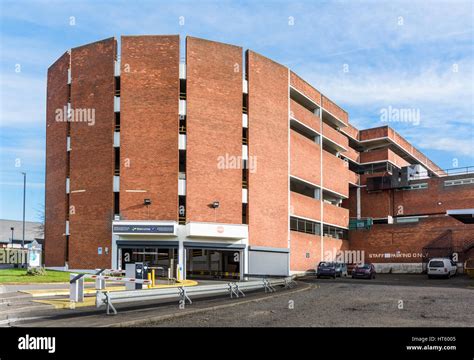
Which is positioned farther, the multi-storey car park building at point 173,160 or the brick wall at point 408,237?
the brick wall at point 408,237

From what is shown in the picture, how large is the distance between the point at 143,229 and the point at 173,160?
5281 millimetres

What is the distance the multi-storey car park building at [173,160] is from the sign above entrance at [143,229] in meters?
0.07

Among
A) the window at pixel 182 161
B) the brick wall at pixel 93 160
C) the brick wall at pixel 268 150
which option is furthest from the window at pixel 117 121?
the brick wall at pixel 268 150

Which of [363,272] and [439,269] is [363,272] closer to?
[363,272]

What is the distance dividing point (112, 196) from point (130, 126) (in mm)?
5130

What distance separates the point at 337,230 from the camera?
55.8 m

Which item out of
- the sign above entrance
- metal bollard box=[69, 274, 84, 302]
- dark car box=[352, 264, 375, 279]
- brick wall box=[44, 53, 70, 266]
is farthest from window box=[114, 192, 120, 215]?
metal bollard box=[69, 274, 84, 302]

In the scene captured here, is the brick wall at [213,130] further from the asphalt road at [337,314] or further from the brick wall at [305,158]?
the asphalt road at [337,314]

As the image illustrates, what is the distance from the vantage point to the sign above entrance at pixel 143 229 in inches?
1415

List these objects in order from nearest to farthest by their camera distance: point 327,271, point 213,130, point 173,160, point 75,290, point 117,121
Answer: point 75,290 → point 173,160 → point 117,121 → point 213,130 → point 327,271

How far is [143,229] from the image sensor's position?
3612 cm

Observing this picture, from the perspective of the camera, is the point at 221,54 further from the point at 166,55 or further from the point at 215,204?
the point at 215,204

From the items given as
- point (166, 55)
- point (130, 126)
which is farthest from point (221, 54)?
point (130, 126)

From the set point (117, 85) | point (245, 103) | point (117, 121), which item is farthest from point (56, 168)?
point (245, 103)
